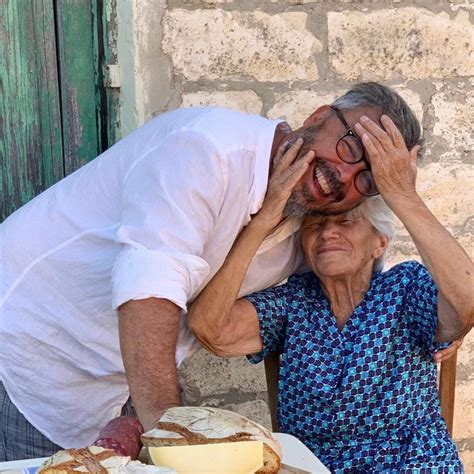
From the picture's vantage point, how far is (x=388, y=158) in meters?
2.09

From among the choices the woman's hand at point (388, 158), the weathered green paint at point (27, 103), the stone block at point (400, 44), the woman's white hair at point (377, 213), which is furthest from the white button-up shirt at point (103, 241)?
the stone block at point (400, 44)

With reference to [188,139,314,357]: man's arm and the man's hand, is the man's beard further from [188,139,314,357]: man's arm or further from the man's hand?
the man's hand

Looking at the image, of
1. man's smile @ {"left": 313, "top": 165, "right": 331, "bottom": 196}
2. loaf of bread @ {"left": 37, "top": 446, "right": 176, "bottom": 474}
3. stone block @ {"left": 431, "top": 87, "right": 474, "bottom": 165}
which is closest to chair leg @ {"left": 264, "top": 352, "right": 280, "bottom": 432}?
man's smile @ {"left": 313, "top": 165, "right": 331, "bottom": 196}

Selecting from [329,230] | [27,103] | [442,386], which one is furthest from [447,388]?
[27,103]

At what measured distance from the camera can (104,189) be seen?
78.7 inches

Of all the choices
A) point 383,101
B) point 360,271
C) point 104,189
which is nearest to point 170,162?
point 104,189

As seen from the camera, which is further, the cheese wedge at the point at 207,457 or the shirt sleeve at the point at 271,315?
the shirt sleeve at the point at 271,315

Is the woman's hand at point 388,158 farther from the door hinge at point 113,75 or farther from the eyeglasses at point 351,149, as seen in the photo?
the door hinge at point 113,75

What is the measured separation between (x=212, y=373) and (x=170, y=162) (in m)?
1.22

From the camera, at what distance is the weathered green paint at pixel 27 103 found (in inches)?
110

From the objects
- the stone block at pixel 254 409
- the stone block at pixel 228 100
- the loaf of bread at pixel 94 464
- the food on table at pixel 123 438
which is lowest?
the stone block at pixel 254 409

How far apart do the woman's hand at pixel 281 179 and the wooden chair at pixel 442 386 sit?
524 millimetres

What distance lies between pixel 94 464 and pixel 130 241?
1.98ft

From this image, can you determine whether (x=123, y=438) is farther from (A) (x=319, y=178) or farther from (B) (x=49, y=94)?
(B) (x=49, y=94)
